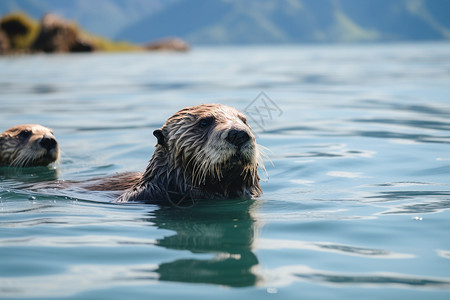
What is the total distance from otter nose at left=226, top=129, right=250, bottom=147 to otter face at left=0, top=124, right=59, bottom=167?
12.3 feet

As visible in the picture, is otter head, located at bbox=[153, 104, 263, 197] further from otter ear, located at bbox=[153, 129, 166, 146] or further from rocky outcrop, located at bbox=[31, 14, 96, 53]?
rocky outcrop, located at bbox=[31, 14, 96, 53]

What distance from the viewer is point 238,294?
2.90 m

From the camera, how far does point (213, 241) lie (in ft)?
12.5

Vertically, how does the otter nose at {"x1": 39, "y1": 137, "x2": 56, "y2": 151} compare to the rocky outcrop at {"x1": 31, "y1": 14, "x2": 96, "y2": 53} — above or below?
below

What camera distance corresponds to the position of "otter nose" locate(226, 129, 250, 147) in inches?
177

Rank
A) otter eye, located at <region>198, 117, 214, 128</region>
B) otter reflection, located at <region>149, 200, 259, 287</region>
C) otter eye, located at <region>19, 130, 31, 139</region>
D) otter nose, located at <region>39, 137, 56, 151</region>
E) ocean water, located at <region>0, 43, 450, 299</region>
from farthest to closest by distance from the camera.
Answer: otter eye, located at <region>19, 130, 31, 139</region>
otter nose, located at <region>39, 137, 56, 151</region>
otter eye, located at <region>198, 117, 214, 128</region>
otter reflection, located at <region>149, 200, 259, 287</region>
ocean water, located at <region>0, 43, 450, 299</region>

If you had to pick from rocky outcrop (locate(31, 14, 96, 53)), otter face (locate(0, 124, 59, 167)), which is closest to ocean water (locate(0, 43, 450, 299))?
otter face (locate(0, 124, 59, 167))

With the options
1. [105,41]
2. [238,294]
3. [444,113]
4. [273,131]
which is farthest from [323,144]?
[105,41]

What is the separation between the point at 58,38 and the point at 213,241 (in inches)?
1653

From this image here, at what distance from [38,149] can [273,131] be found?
3.83 metres

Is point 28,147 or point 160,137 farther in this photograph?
point 28,147

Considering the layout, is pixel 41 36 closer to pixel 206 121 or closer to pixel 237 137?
pixel 206 121

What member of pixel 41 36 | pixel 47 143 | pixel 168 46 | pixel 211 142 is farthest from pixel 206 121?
pixel 168 46

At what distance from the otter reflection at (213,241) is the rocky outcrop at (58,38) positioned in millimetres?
40310
